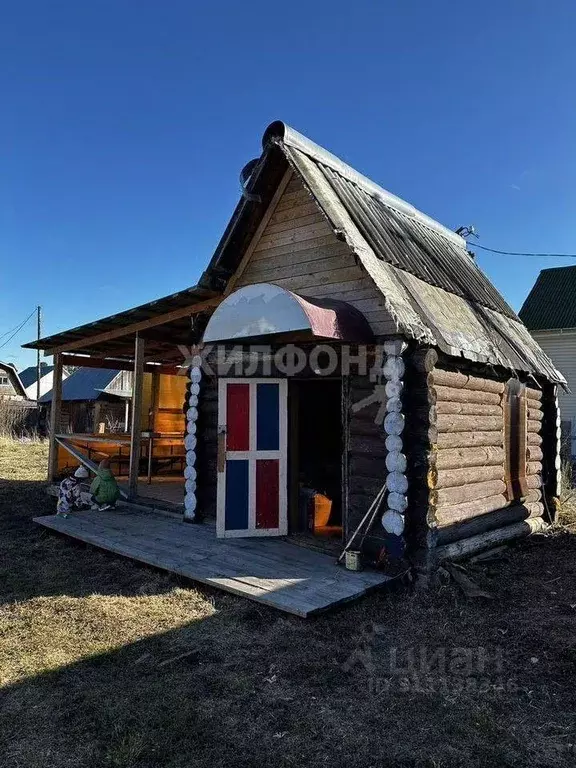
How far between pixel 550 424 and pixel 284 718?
8.54 m

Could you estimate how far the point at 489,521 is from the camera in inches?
308

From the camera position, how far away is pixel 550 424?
10.5 meters

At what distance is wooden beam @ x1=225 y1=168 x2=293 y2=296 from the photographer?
811cm

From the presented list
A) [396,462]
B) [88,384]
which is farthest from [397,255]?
[88,384]

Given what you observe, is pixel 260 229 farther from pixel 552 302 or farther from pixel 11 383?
pixel 11 383

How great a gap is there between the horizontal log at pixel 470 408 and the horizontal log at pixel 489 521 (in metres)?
1.39

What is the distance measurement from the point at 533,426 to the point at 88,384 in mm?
25743

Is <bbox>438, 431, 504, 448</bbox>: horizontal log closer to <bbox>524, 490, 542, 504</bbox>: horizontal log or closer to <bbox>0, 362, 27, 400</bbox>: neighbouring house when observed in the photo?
<bbox>524, 490, 542, 504</bbox>: horizontal log

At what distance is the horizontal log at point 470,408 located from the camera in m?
6.79

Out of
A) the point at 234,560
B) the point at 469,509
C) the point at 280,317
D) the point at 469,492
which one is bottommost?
the point at 234,560

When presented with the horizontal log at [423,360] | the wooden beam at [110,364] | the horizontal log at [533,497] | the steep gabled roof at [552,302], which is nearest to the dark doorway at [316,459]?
the horizontal log at [423,360]

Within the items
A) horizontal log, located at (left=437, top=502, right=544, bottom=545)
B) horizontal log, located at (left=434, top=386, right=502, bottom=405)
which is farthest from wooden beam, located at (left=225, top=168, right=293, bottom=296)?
horizontal log, located at (left=437, top=502, right=544, bottom=545)

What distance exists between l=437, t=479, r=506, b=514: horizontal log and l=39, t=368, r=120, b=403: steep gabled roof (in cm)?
2449

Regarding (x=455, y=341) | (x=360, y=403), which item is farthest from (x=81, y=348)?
(x=455, y=341)
